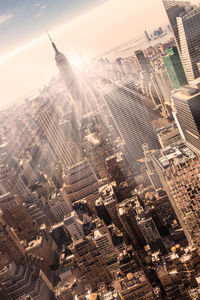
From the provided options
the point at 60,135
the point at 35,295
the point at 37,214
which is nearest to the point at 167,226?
the point at 35,295

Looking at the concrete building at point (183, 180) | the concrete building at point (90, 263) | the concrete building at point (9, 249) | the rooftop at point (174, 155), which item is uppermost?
the rooftop at point (174, 155)

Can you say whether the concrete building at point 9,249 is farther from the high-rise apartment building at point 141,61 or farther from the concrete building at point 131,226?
the high-rise apartment building at point 141,61

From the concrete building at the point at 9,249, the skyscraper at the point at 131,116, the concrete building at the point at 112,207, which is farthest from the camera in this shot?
the skyscraper at the point at 131,116

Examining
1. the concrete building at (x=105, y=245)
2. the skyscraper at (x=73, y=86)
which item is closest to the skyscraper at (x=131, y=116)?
the concrete building at (x=105, y=245)

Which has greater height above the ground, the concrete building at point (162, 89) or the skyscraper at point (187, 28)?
the skyscraper at point (187, 28)

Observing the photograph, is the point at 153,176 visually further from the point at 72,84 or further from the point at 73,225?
the point at 72,84

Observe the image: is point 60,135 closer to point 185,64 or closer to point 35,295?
point 185,64

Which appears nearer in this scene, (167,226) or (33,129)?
(167,226)
